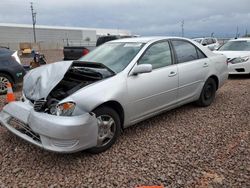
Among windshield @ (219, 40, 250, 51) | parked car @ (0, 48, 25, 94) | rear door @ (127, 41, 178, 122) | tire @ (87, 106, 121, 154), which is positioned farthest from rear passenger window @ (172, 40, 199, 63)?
windshield @ (219, 40, 250, 51)

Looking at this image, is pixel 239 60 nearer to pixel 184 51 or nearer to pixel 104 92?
pixel 184 51

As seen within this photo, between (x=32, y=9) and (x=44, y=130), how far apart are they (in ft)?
215

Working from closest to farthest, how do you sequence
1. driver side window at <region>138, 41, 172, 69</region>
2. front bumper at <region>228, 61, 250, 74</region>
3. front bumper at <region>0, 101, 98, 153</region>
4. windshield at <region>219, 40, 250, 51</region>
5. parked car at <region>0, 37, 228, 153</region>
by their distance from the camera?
front bumper at <region>0, 101, 98, 153</region> < parked car at <region>0, 37, 228, 153</region> < driver side window at <region>138, 41, 172, 69</region> < front bumper at <region>228, 61, 250, 74</region> < windshield at <region>219, 40, 250, 51</region>

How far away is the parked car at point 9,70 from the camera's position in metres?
7.35

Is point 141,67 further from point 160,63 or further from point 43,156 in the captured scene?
point 43,156

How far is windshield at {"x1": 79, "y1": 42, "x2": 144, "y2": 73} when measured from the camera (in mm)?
4141

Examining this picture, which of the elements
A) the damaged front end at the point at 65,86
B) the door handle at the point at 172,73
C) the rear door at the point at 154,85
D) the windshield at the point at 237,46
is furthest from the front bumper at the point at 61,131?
the windshield at the point at 237,46

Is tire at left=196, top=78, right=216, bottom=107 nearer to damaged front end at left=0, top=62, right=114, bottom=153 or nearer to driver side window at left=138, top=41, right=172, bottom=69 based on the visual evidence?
driver side window at left=138, top=41, right=172, bottom=69

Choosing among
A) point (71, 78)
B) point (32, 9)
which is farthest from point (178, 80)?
point (32, 9)

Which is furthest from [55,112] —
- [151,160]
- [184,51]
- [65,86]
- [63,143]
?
[184,51]

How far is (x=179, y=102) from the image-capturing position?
4836mm

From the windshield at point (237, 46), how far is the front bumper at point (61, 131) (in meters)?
8.27

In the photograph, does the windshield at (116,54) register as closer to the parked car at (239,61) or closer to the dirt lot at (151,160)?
the dirt lot at (151,160)

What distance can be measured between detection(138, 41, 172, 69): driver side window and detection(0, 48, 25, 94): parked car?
463cm
